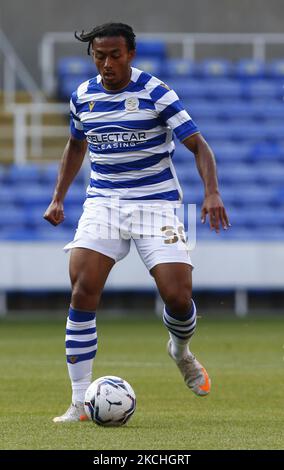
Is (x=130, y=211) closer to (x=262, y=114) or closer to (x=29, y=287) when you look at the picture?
(x=29, y=287)

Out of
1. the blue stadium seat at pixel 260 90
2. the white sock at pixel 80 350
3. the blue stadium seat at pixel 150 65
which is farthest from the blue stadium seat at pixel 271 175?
the white sock at pixel 80 350

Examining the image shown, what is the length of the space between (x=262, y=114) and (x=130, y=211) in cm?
1366

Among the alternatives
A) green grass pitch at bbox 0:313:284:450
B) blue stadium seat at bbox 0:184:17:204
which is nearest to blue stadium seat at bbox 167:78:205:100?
blue stadium seat at bbox 0:184:17:204

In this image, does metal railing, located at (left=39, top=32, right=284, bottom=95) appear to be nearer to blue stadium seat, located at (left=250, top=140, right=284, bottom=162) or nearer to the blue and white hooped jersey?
blue stadium seat, located at (left=250, top=140, right=284, bottom=162)

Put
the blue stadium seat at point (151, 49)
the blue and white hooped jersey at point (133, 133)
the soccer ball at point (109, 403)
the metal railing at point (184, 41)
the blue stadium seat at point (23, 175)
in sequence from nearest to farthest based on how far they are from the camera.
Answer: the soccer ball at point (109, 403)
the blue and white hooped jersey at point (133, 133)
the blue stadium seat at point (23, 175)
the metal railing at point (184, 41)
the blue stadium seat at point (151, 49)

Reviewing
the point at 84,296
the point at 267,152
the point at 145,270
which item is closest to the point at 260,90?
the point at 267,152

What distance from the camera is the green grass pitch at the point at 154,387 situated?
21.2ft

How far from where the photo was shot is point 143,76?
25.1 feet

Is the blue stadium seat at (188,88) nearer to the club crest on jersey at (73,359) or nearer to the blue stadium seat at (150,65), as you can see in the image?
the blue stadium seat at (150,65)

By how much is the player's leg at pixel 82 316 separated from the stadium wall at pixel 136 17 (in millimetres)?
14539

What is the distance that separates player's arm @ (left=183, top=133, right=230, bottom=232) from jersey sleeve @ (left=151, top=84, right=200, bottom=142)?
0.16ft

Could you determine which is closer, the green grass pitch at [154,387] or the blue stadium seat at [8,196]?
the green grass pitch at [154,387]
